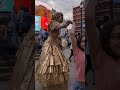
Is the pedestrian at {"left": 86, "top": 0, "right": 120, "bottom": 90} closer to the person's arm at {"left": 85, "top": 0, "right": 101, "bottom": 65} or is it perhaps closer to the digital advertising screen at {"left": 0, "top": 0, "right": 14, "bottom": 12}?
the person's arm at {"left": 85, "top": 0, "right": 101, "bottom": 65}

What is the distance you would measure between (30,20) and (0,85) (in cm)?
49

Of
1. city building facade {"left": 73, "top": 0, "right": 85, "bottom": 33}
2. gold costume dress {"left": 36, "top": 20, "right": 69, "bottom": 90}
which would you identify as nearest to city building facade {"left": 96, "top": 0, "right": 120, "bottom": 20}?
city building facade {"left": 73, "top": 0, "right": 85, "bottom": 33}

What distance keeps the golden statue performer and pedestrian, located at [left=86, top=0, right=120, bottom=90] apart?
110 inches

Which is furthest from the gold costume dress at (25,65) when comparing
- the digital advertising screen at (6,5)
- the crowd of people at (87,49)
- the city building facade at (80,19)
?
the city building facade at (80,19)

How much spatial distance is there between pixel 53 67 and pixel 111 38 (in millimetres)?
2996

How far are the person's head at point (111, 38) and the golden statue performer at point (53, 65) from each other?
2.80m

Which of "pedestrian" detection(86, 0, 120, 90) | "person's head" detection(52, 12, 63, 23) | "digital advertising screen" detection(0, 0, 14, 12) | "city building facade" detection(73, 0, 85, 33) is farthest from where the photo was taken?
"person's head" detection(52, 12, 63, 23)

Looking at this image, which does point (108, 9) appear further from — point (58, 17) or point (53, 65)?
point (58, 17)

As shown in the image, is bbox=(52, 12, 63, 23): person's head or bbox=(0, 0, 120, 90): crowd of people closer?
bbox=(0, 0, 120, 90): crowd of people

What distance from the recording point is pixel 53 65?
457cm

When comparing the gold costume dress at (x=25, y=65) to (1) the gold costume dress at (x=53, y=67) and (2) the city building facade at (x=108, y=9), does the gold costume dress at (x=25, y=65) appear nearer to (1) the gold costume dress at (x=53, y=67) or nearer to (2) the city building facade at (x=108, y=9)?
(2) the city building facade at (x=108, y=9)

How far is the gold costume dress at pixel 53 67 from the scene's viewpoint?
4.58m

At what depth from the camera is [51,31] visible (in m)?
4.80

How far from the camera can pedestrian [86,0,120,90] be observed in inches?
62.8
